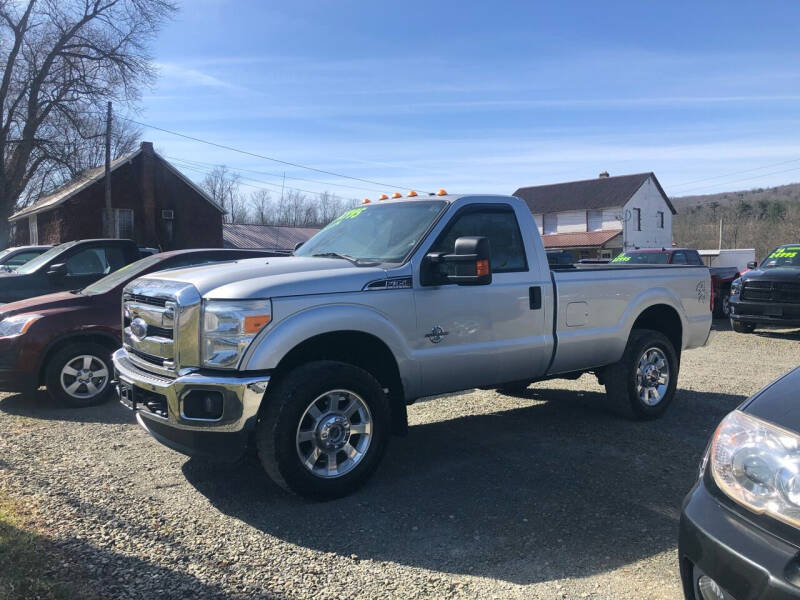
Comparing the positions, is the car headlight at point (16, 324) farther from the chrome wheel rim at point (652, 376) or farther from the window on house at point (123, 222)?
the window on house at point (123, 222)

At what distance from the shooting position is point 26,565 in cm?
332

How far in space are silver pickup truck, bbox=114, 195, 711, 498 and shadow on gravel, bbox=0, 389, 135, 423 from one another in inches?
77.2

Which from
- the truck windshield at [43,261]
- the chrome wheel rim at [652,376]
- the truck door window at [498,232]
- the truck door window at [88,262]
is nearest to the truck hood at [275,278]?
the truck door window at [498,232]

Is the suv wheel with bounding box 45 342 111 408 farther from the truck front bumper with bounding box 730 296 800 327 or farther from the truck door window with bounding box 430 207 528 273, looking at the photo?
the truck front bumper with bounding box 730 296 800 327

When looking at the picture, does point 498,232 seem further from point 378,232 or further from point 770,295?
point 770,295

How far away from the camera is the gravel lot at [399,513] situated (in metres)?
3.34

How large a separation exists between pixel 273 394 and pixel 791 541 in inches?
115

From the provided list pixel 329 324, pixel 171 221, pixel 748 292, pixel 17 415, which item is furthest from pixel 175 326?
pixel 171 221

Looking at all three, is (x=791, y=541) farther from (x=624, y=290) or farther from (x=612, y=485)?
(x=624, y=290)

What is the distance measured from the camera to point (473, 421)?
21.4 feet

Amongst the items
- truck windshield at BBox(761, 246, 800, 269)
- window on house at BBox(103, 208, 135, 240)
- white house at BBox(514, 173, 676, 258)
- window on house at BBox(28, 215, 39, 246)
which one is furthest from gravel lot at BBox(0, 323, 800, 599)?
white house at BBox(514, 173, 676, 258)

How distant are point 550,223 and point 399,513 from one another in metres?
47.9

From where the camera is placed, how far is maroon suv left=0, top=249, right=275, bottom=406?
21.6ft

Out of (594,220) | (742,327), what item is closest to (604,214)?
(594,220)
